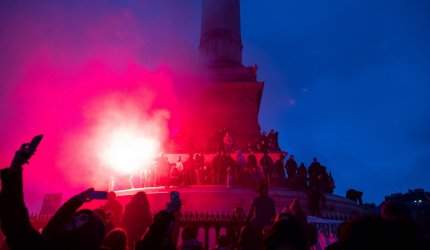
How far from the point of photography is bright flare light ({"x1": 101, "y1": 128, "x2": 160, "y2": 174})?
18031mm

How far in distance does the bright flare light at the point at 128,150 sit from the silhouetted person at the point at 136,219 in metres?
11.3

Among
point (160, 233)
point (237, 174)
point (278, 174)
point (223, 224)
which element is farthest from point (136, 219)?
point (278, 174)

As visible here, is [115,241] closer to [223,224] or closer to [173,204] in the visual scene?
[173,204]

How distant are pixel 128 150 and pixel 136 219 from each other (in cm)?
1355

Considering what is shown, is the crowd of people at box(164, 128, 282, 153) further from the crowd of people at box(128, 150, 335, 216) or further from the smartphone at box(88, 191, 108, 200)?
the smartphone at box(88, 191, 108, 200)

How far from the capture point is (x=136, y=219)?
5.79 m

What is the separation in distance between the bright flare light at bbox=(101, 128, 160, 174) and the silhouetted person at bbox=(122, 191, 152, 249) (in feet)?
37.2

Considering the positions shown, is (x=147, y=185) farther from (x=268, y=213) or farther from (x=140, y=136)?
(x=268, y=213)

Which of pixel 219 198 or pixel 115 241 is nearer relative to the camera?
pixel 115 241

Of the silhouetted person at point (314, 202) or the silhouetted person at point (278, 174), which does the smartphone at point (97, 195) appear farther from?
the silhouetted person at point (278, 174)

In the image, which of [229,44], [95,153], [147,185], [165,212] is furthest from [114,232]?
[229,44]

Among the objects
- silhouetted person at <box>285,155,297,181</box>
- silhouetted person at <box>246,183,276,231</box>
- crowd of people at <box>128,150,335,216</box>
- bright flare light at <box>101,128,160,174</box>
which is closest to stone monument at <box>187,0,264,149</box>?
bright flare light at <box>101,128,160,174</box>

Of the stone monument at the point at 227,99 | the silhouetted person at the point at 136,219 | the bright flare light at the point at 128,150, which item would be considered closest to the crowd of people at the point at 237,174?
the bright flare light at the point at 128,150

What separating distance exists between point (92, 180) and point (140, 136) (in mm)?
4099
